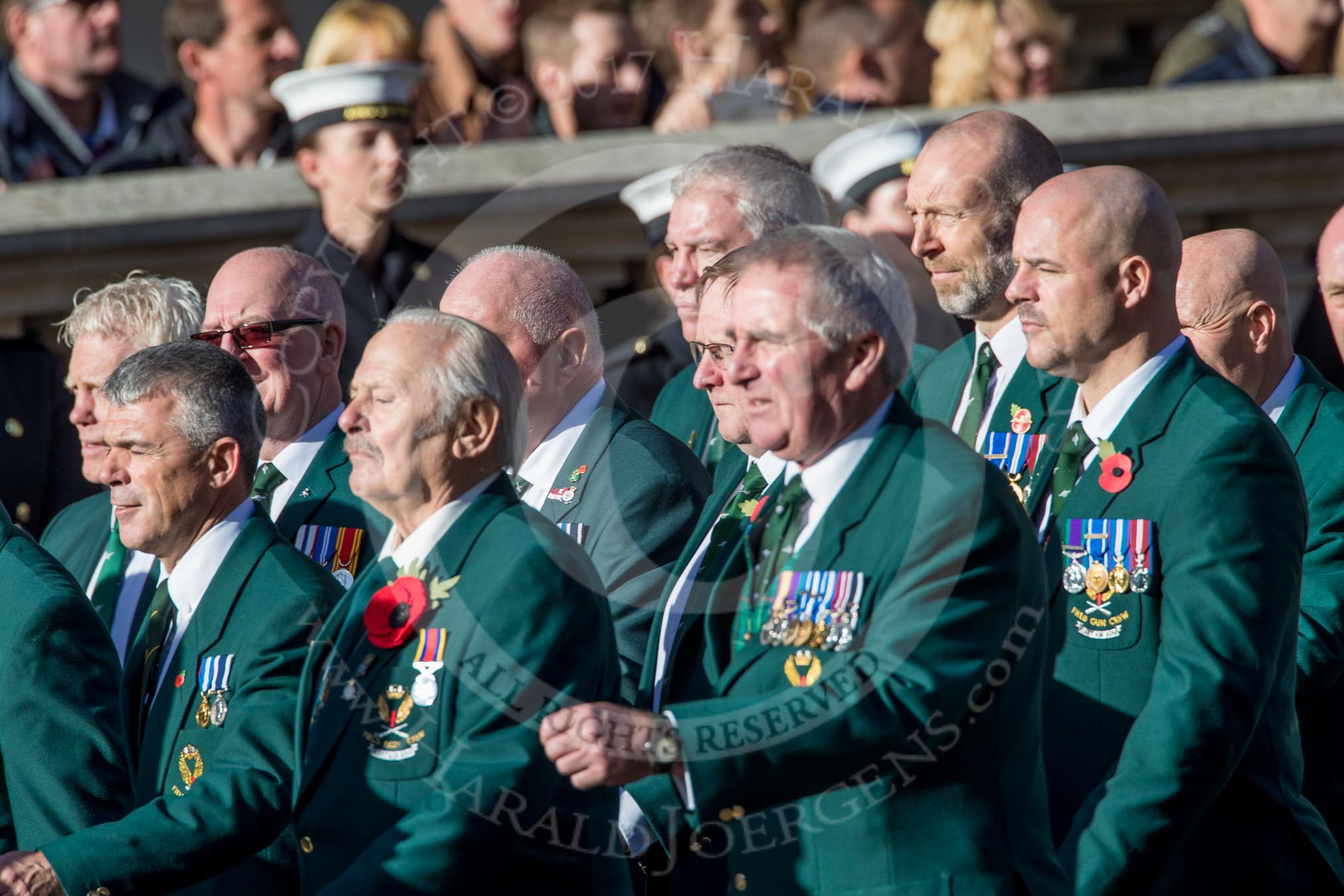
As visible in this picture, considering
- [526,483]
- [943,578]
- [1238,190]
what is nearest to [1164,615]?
[943,578]

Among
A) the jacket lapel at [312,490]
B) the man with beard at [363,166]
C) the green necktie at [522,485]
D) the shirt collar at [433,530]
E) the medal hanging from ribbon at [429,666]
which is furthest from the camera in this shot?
the man with beard at [363,166]

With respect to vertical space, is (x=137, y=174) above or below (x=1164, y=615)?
above

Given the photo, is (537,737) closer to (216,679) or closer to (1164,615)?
(216,679)

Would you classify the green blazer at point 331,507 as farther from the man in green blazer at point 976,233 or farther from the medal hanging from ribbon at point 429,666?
the man in green blazer at point 976,233

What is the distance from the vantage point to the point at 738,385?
3629 millimetres

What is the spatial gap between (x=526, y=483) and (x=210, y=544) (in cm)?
81

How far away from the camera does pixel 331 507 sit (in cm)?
500

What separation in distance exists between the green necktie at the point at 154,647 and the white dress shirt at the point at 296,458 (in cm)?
71

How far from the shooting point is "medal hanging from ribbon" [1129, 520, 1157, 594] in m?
3.91

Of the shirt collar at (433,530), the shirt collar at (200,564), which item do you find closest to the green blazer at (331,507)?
the shirt collar at (200,564)

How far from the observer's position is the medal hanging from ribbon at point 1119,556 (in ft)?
12.9

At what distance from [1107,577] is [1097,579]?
0.07ft

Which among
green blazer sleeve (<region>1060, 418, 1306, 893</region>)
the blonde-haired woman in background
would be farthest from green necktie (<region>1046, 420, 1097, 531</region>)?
the blonde-haired woman in background

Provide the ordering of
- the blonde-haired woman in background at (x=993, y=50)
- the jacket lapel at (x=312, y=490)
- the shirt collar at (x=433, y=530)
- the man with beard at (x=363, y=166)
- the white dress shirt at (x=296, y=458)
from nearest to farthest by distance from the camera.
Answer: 1. the shirt collar at (x=433, y=530)
2. the jacket lapel at (x=312, y=490)
3. the white dress shirt at (x=296, y=458)
4. the man with beard at (x=363, y=166)
5. the blonde-haired woman in background at (x=993, y=50)
